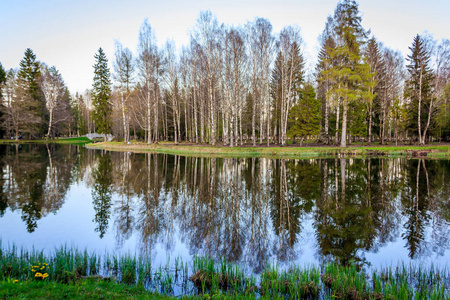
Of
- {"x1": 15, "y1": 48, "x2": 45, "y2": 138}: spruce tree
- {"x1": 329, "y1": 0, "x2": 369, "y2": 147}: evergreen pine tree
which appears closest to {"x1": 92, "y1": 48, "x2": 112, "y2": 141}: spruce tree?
{"x1": 15, "y1": 48, "x2": 45, "y2": 138}: spruce tree

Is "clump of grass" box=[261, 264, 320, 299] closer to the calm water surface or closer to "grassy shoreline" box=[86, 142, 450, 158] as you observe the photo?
the calm water surface

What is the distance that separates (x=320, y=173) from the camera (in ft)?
62.2

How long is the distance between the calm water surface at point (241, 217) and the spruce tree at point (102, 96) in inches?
1669

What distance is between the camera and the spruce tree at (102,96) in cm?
5744

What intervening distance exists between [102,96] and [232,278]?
6230 centimetres

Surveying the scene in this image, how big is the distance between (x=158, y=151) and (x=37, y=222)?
2966cm

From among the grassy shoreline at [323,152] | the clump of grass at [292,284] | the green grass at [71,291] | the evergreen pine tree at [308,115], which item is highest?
the evergreen pine tree at [308,115]

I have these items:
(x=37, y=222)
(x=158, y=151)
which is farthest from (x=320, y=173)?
(x=158, y=151)

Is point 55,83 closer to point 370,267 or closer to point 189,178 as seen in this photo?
point 189,178

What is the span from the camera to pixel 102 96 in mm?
59344

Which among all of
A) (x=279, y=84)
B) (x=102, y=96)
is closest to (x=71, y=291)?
(x=279, y=84)

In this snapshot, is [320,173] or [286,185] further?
[320,173]

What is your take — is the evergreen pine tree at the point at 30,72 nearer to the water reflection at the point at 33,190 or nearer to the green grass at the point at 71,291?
the water reflection at the point at 33,190

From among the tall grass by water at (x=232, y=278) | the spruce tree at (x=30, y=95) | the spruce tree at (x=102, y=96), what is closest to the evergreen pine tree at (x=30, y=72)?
the spruce tree at (x=30, y=95)
